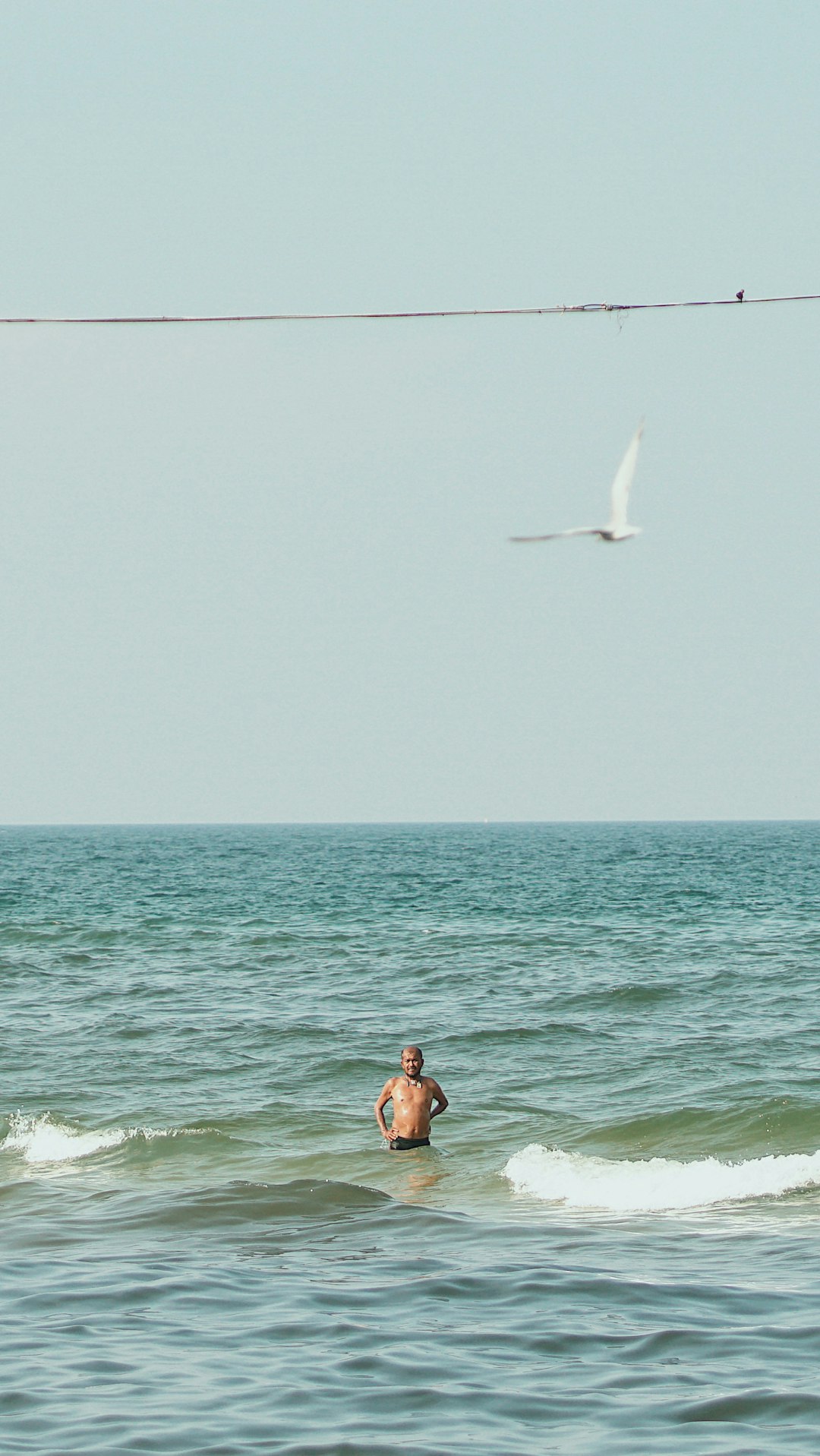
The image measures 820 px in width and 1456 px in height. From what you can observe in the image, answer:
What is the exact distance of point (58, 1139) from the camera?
17.9 metres

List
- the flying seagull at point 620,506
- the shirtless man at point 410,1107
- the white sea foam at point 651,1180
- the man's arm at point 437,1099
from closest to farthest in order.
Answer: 1. the flying seagull at point 620,506
2. the white sea foam at point 651,1180
3. the shirtless man at point 410,1107
4. the man's arm at point 437,1099

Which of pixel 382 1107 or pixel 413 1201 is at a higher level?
pixel 382 1107

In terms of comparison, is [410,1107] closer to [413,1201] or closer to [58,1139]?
[413,1201]

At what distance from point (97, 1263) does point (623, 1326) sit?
13.6 feet

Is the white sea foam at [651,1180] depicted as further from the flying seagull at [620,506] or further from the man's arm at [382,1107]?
the flying seagull at [620,506]

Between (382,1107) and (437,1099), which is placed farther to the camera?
(437,1099)

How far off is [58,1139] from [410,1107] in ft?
13.8

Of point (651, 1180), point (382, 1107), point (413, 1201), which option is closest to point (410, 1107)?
point (382, 1107)

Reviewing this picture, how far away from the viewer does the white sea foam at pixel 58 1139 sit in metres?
17.2

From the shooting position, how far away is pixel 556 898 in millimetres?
54094

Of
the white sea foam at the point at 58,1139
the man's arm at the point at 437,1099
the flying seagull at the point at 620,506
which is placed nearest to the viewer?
the flying seagull at the point at 620,506

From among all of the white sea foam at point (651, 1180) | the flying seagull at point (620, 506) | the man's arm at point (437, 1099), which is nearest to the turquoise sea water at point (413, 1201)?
the white sea foam at point (651, 1180)

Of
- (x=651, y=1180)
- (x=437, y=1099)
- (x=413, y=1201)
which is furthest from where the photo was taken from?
(x=437, y=1099)

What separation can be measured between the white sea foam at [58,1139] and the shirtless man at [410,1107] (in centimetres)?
278
